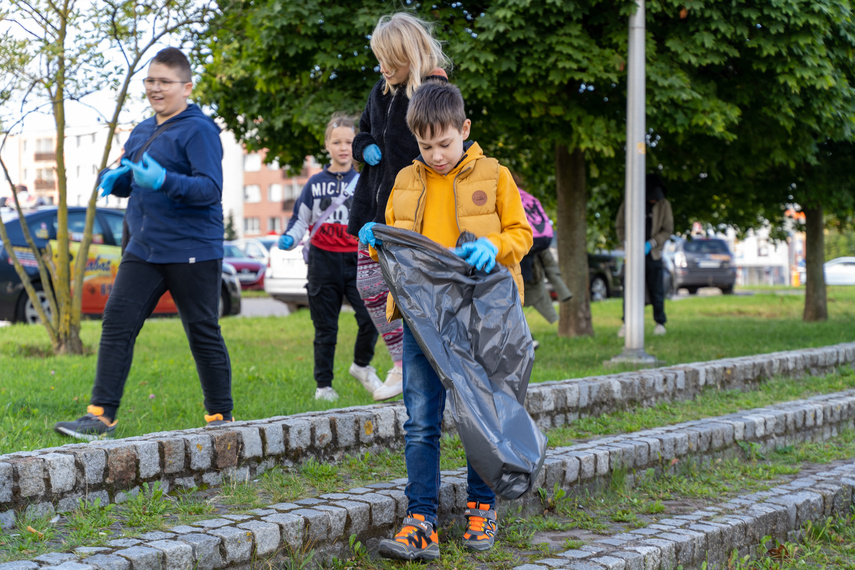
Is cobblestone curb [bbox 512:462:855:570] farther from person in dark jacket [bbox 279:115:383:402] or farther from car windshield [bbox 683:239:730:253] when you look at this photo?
car windshield [bbox 683:239:730:253]

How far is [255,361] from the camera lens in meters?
7.97

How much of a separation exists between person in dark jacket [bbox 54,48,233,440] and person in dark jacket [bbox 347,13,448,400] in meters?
0.76

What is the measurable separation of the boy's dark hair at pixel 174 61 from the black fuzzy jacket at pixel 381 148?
96 cm

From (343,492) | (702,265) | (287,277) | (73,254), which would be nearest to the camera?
(343,492)

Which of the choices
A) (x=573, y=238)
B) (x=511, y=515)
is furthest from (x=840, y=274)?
(x=511, y=515)

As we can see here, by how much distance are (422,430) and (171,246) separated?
5.65 ft

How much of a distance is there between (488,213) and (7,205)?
8.90m

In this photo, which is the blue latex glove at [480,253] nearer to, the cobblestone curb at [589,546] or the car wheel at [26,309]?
the cobblestone curb at [589,546]

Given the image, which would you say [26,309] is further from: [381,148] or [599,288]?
[599,288]

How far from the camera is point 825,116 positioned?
28.7ft

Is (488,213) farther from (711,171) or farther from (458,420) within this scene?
(711,171)

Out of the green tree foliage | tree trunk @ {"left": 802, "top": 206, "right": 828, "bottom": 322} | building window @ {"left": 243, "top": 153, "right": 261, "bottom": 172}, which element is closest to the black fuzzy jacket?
the green tree foliage

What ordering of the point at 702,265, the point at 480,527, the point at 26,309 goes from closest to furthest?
the point at 480,527, the point at 26,309, the point at 702,265

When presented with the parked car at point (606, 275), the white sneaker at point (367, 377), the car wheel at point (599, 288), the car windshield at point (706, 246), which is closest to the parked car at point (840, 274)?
the car windshield at point (706, 246)
